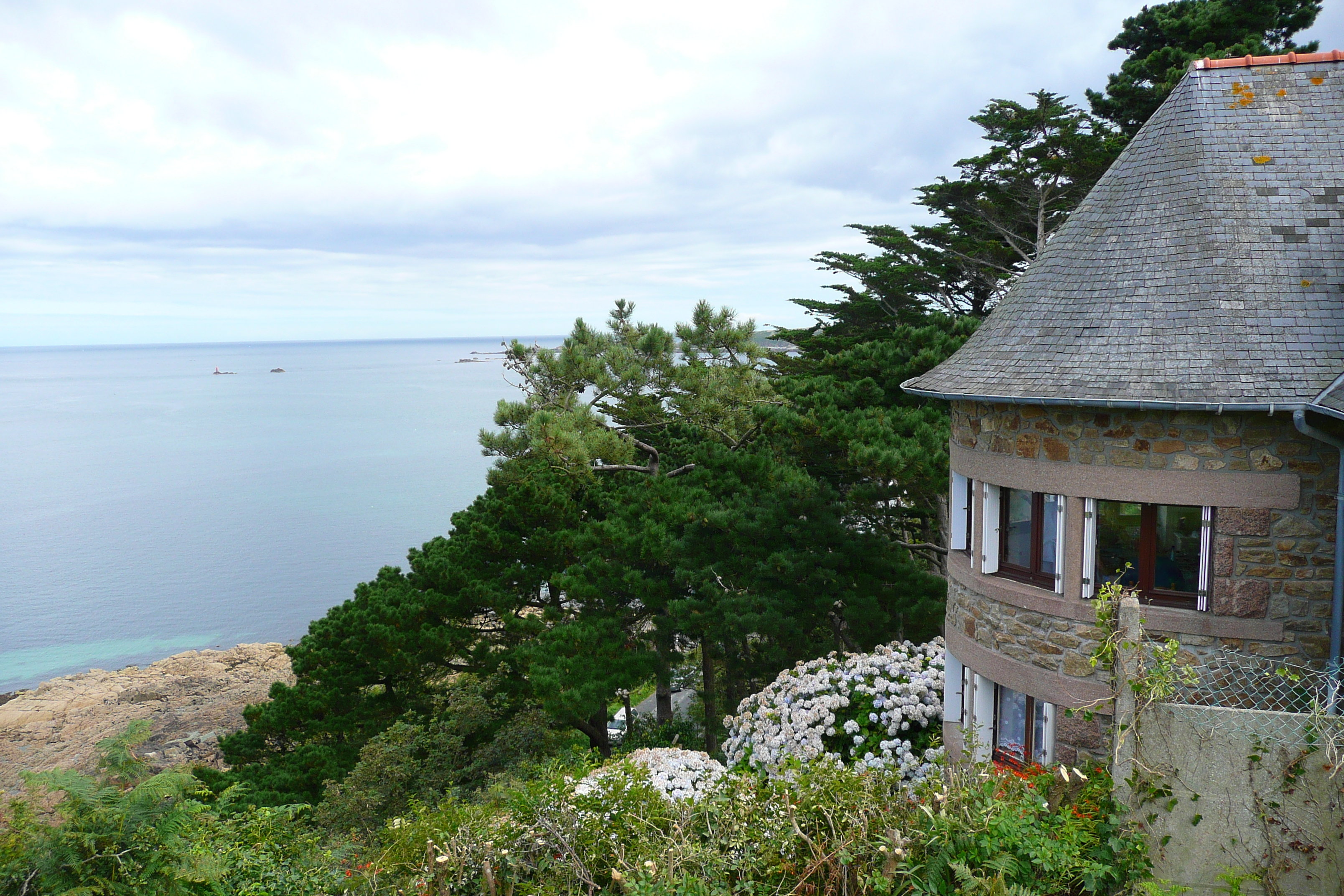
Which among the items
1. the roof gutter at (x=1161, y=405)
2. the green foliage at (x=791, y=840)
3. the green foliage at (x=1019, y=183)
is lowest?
the green foliage at (x=791, y=840)

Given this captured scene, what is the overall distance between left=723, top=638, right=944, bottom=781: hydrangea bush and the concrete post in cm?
421

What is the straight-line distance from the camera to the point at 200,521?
5031cm

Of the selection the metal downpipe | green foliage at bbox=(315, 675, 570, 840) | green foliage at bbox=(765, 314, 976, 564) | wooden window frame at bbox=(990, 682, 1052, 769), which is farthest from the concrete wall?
green foliage at bbox=(315, 675, 570, 840)

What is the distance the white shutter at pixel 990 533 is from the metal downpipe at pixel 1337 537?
8.09 ft

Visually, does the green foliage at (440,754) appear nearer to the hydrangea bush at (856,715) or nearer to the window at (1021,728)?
the hydrangea bush at (856,715)

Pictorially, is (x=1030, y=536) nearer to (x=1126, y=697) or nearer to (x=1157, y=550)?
(x=1157, y=550)

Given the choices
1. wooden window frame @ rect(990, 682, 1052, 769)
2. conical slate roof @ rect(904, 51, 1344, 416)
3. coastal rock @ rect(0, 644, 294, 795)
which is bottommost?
coastal rock @ rect(0, 644, 294, 795)

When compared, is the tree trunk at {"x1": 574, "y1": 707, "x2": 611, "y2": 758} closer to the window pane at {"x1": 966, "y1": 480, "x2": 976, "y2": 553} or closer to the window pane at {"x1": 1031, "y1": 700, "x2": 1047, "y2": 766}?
the window pane at {"x1": 966, "y1": 480, "x2": 976, "y2": 553}

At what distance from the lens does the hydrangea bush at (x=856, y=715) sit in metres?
9.97

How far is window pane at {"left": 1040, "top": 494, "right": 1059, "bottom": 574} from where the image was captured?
304 inches

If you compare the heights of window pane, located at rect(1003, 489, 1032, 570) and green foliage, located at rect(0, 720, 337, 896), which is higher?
window pane, located at rect(1003, 489, 1032, 570)

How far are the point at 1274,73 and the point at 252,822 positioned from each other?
11376mm

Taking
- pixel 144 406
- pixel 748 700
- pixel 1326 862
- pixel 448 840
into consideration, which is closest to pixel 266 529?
pixel 748 700

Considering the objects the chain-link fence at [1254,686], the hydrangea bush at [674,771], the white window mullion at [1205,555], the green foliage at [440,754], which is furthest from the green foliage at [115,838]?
the white window mullion at [1205,555]
